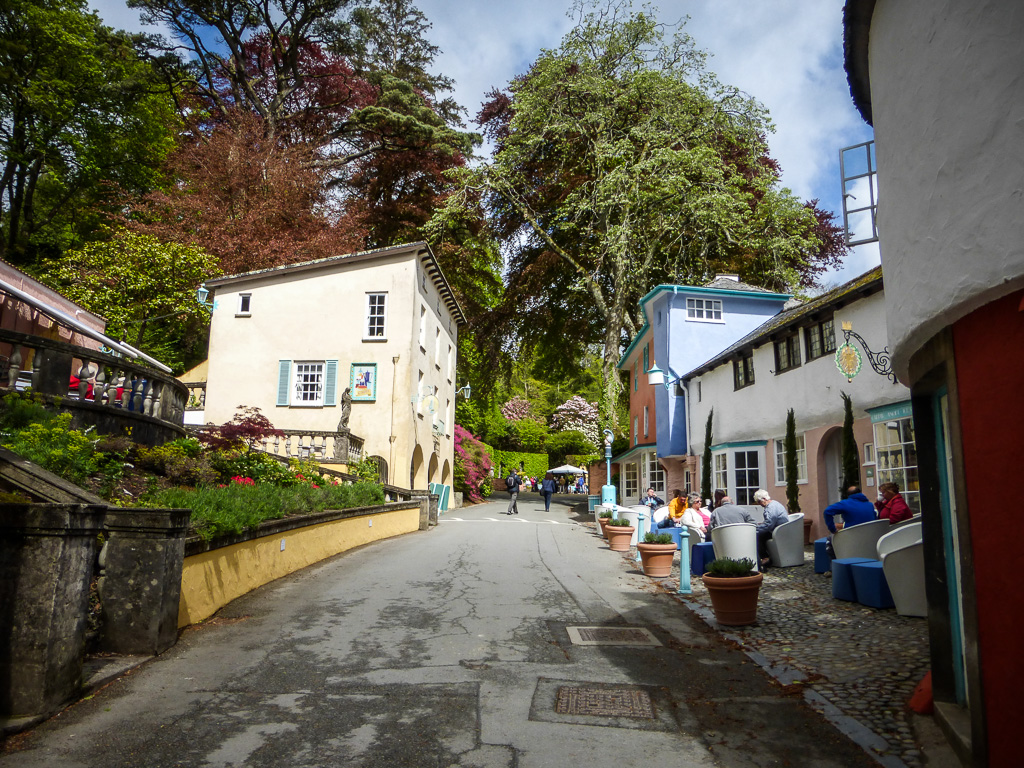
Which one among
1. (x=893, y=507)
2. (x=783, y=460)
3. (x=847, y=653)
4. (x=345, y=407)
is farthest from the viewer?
(x=345, y=407)

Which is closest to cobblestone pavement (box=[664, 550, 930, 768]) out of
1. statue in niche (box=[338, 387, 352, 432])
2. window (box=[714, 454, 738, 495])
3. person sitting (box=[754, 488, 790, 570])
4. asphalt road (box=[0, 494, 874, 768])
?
asphalt road (box=[0, 494, 874, 768])

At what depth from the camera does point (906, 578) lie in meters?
7.89

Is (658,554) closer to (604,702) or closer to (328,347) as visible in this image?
(604,702)

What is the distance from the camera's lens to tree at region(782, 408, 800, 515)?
661 inches

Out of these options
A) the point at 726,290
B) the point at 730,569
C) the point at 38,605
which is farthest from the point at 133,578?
the point at 726,290

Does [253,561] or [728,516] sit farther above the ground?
[728,516]

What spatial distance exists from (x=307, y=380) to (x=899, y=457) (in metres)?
18.4

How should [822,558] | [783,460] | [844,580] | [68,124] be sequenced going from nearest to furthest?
[844,580], [822,558], [783,460], [68,124]

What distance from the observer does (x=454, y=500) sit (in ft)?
105

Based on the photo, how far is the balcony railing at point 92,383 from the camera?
10523mm

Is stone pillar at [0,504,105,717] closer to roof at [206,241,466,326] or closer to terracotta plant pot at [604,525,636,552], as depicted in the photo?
terracotta plant pot at [604,525,636,552]

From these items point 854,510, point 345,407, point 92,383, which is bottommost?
point 854,510

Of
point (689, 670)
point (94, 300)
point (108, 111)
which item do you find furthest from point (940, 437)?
point (108, 111)

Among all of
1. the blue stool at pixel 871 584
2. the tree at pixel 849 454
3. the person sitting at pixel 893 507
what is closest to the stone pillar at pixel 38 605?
the blue stool at pixel 871 584
